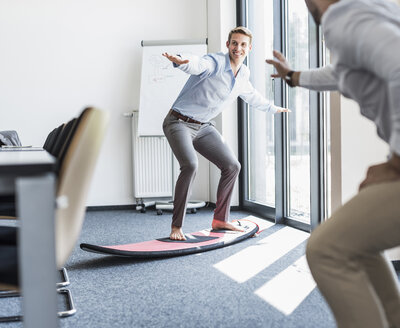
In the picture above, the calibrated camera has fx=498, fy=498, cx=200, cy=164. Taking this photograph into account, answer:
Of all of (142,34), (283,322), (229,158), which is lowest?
(283,322)

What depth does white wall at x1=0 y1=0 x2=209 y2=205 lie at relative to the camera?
5312 millimetres

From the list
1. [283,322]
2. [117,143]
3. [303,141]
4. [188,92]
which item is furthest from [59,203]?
[117,143]

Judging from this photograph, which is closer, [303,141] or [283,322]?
[283,322]

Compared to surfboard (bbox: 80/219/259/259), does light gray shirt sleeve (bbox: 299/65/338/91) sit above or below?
above

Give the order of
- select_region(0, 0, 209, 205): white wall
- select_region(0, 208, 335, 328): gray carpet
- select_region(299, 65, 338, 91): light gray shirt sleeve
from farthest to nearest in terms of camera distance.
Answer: select_region(0, 0, 209, 205): white wall < select_region(0, 208, 335, 328): gray carpet < select_region(299, 65, 338, 91): light gray shirt sleeve

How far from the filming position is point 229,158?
3.87 metres

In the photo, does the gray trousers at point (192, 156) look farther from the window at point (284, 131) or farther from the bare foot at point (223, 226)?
the window at point (284, 131)

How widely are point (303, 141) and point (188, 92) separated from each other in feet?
3.42

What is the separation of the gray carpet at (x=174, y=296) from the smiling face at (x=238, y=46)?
4.49ft

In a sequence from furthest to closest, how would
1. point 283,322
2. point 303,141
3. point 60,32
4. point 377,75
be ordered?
1. point 60,32
2. point 303,141
3. point 283,322
4. point 377,75

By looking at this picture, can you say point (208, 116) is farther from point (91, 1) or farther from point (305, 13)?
point (91, 1)

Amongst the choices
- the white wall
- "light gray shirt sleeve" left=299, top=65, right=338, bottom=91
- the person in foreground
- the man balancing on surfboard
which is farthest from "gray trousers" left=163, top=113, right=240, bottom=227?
the person in foreground

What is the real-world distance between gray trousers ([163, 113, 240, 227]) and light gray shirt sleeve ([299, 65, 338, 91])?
2004 mm

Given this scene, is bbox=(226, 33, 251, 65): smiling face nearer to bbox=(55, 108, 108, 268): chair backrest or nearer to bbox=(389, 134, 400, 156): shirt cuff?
bbox=(55, 108, 108, 268): chair backrest
